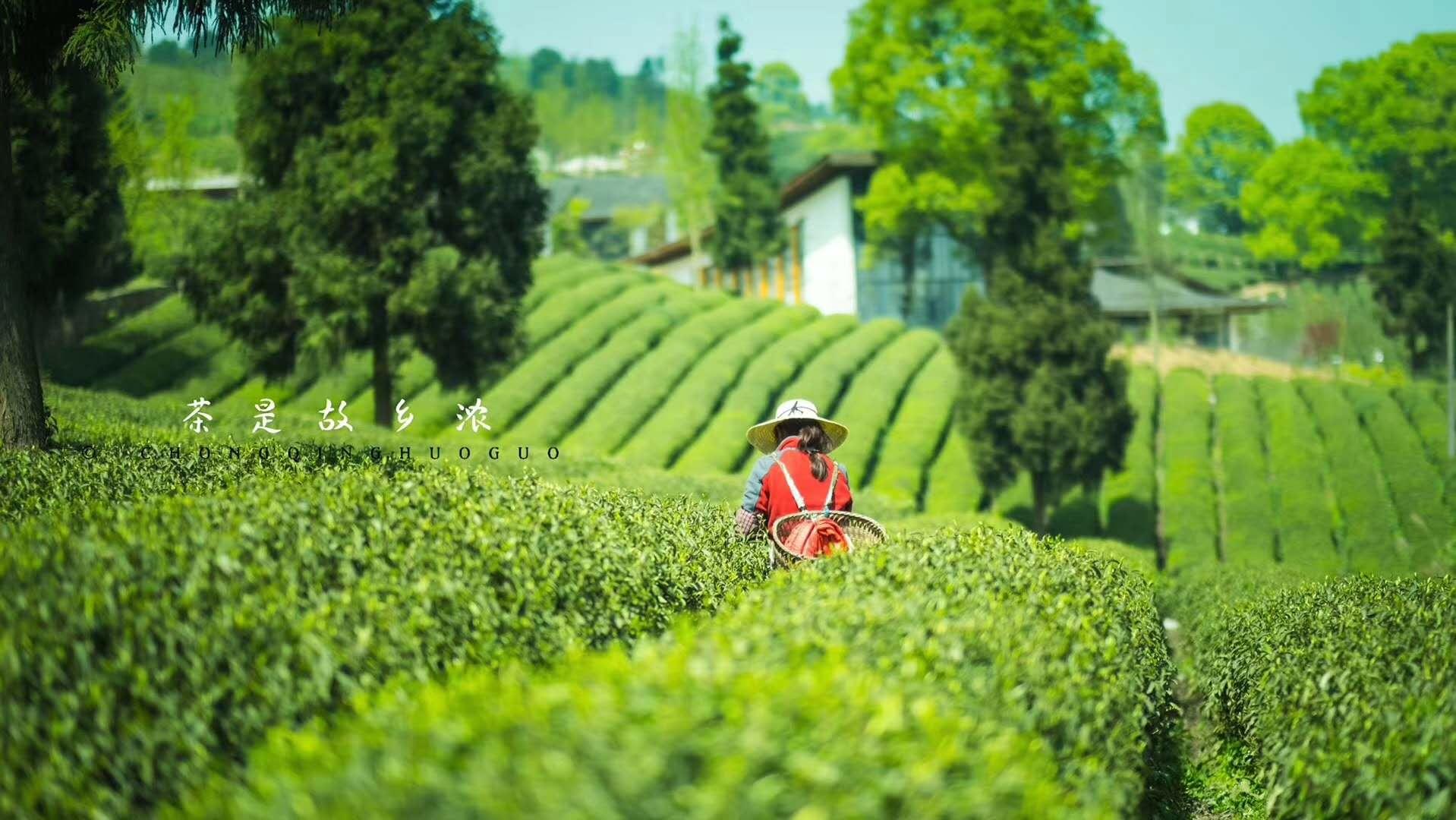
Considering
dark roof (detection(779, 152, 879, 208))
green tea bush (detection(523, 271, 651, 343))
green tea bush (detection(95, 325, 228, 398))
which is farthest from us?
dark roof (detection(779, 152, 879, 208))

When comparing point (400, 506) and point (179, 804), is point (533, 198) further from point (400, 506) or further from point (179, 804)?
point (179, 804)

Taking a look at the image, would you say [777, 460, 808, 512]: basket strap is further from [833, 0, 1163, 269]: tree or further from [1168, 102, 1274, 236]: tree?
[1168, 102, 1274, 236]: tree

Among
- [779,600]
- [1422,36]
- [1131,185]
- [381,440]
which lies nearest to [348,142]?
[381,440]

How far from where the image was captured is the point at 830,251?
60.7 m

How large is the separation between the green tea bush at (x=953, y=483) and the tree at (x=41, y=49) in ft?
80.7

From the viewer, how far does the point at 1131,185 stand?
56812mm

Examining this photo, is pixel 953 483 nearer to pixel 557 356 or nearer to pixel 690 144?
pixel 557 356

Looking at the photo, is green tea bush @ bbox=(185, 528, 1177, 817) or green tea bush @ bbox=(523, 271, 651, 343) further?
green tea bush @ bbox=(523, 271, 651, 343)

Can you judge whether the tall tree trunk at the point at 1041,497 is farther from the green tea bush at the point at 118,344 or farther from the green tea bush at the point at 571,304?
the green tea bush at the point at 118,344

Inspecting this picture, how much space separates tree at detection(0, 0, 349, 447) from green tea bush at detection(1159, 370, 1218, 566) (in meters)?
26.8

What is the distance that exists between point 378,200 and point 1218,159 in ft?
254

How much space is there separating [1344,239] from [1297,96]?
39.5 feet

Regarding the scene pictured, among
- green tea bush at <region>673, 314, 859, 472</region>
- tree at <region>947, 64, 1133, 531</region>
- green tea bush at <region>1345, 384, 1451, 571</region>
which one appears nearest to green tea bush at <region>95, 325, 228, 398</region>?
green tea bush at <region>673, 314, 859, 472</region>

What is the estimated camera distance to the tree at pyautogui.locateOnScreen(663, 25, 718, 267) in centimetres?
6544
